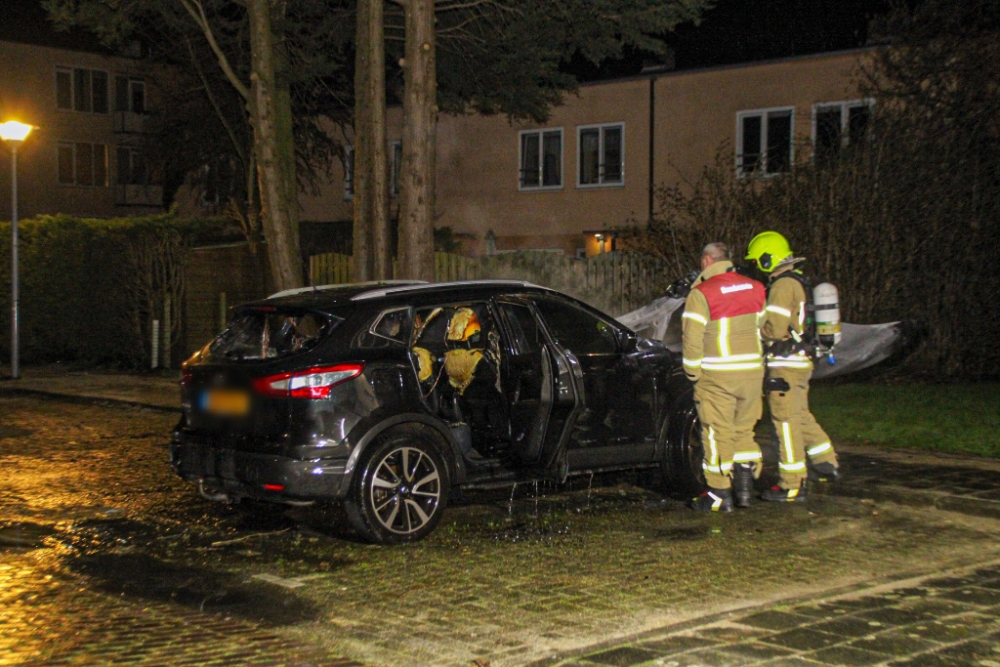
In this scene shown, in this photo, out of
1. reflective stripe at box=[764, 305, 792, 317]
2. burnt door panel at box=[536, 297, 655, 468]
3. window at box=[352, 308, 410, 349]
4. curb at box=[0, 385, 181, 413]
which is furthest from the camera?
curb at box=[0, 385, 181, 413]

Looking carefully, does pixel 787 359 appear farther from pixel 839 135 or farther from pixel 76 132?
pixel 76 132

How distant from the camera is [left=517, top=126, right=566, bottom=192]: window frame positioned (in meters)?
27.6

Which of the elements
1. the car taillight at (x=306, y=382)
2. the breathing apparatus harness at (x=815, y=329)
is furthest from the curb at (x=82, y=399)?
the breathing apparatus harness at (x=815, y=329)

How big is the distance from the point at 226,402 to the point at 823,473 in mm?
4635

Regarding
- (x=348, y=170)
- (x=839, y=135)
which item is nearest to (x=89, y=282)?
(x=348, y=170)

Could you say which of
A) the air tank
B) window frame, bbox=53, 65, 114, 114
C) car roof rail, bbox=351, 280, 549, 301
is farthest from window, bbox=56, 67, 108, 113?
the air tank

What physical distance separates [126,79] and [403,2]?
3526 cm

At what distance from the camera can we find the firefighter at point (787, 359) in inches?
324

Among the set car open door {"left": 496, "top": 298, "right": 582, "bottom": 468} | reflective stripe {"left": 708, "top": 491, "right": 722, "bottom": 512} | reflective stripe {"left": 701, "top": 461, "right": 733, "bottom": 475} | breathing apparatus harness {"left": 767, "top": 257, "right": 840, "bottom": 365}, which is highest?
breathing apparatus harness {"left": 767, "top": 257, "right": 840, "bottom": 365}

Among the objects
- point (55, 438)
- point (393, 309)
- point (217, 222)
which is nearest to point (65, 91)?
point (217, 222)

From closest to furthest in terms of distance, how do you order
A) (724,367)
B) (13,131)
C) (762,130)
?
(724,367) → (13,131) → (762,130)

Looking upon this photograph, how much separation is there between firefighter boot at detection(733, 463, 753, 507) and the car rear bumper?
2.88 meters

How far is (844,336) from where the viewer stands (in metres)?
12.8

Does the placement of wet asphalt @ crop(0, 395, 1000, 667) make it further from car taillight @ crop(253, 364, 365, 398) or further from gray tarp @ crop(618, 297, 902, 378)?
gray tarp @ crop(618, 297, 902, 378)
